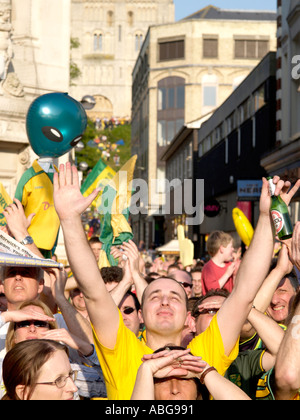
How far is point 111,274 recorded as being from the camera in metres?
5.82

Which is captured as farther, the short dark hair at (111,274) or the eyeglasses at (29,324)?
the short dark hair at (111,274)

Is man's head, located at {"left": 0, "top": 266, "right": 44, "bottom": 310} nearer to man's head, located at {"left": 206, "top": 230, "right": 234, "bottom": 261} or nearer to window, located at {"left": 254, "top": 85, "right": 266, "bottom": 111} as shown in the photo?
man's head, located at {"left": 206, "top": 230, "right": 234, "bottom": 261}

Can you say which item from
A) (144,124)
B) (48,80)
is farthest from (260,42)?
(48,80)

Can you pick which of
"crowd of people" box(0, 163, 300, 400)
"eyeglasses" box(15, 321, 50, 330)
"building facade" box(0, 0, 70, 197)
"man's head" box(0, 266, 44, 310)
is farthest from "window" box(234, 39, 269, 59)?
"eyeglasses" box(15, 321, 50, 330)

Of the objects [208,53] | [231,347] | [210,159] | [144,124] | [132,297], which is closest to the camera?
[231,347]

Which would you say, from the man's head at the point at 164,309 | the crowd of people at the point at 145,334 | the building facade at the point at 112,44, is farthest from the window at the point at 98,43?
the man's head at the point at 164,309

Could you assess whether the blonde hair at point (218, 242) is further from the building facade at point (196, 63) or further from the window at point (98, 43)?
the window at point (98, 43)

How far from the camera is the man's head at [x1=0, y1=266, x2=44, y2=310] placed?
481cm

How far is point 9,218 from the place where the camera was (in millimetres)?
5375

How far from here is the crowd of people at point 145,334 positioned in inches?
130

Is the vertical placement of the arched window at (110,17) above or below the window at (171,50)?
above

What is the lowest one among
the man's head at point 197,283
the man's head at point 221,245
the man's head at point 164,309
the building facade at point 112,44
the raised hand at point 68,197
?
the man's head at point 197,283

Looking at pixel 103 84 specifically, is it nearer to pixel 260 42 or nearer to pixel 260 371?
pixel 260 42

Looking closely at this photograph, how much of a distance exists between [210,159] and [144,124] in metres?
27.8
